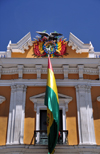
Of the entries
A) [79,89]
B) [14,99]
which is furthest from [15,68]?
[79,89]

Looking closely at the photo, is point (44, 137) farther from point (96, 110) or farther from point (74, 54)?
point (74, 54)

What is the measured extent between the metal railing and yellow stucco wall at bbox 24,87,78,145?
18 cm

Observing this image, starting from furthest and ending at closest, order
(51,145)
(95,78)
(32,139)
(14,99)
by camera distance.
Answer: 1. (95,78)
2. (14,99)
3. (32,139)
4. (51,145)

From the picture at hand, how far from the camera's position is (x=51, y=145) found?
938cm

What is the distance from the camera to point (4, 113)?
36.3 ft

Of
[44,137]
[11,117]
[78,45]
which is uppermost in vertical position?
[78,45]

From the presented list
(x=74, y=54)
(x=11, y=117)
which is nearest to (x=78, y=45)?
(x=74, y=54)

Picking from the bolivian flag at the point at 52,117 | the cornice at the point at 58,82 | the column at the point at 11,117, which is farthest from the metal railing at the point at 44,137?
the cornice at the point at 58,82

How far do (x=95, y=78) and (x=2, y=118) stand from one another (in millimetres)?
5017

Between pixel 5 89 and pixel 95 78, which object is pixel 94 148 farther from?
pixel 5 89

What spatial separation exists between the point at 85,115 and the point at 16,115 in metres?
3.17

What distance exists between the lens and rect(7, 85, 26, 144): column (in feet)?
33.9

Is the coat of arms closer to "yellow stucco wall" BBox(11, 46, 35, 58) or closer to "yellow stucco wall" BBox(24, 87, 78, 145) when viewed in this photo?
"yellow stucco wall" BBox(11, 46, 35, 58)

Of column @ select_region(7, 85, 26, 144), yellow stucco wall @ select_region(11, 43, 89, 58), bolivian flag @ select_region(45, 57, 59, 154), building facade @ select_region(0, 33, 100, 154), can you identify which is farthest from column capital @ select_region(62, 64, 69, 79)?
column @ select_region(7, 85, 26, 144)
